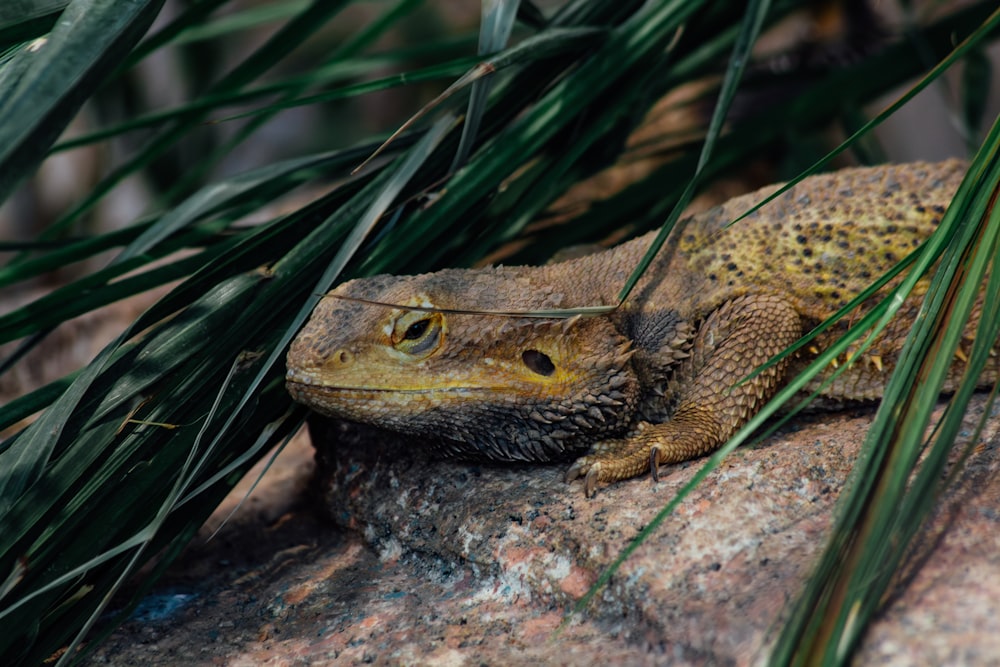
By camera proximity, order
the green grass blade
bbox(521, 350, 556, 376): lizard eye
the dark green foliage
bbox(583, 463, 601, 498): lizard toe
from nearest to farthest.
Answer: the green grass blade → the dark green foliage → bbox(583, 463, 601, 498): lizard toe → bbox(521, 350, 556, 376): lizard eye

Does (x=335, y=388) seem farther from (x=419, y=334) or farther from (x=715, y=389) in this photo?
(x=715, y=389)

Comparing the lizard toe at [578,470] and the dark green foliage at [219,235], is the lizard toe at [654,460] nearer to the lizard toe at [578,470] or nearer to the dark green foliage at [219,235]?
the lizard toe at [578,470]

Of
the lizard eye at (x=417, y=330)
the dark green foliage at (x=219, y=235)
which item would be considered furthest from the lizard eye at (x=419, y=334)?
the dark green foliage at (x=219, y=235)

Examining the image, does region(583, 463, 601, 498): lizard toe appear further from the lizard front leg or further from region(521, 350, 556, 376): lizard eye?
region(521, 350, 556, 376): lizard eye

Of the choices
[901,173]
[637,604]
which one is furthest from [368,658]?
[901,173]

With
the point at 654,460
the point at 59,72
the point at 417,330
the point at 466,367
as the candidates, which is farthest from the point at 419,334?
the point at 59,72

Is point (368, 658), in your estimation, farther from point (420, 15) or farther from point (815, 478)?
point (420, 15)

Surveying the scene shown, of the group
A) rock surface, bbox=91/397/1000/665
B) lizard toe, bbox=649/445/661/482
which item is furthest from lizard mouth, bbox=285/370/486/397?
lizard toe, bbox=649/445/661/482
